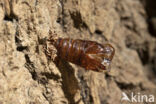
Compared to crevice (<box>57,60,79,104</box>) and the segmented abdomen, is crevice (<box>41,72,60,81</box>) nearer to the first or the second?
crevice (<box>57,60,79,104</box>)

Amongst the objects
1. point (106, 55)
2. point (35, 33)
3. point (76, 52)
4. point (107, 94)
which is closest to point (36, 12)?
point (35, 33)

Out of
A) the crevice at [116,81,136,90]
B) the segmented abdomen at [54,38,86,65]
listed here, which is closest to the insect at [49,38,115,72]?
the segmented abdomen at [54,38,86,65]

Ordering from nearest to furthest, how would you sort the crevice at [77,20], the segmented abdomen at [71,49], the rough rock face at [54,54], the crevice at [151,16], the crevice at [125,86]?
1. the rough rock face at [54,54]
2. the segmented abdomen at [71,49]
3. the crevice at [77,20]
4. the crevice at [125,86]
5. the crevice at [151,16]

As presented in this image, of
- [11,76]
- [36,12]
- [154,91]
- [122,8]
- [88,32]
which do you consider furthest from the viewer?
[122,8]

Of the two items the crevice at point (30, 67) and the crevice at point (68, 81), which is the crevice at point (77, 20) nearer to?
the crevice at point (68, 81)

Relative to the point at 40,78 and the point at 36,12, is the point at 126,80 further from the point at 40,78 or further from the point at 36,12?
the point at 36,12

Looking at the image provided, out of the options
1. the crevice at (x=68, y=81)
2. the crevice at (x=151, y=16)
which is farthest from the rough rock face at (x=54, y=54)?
the crevice at (x=151, y=16)

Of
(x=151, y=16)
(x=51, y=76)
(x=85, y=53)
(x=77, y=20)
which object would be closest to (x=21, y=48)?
(x=51, y=76)
